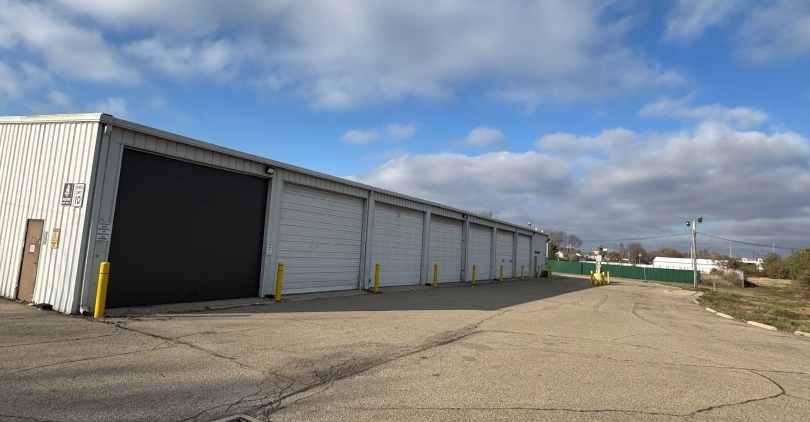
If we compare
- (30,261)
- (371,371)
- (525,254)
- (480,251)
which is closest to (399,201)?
(480,251)

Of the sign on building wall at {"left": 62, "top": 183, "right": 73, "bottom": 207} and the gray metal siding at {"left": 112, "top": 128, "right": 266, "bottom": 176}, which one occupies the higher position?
the gray metal siding at {"left": 112, "top": 128, "right": 266, "bottom": 176}

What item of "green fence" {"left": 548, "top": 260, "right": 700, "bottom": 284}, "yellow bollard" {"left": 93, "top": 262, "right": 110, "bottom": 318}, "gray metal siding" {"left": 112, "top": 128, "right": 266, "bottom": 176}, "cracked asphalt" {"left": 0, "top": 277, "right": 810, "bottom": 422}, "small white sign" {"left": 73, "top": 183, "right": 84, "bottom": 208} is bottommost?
"cracked asphalt" {"left": 0, "top": 277, "right": 810, "bottom": 422}

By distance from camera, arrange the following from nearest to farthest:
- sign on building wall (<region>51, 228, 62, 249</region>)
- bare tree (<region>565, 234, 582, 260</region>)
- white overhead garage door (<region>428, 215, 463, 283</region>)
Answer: sign on building wall (<region>51, 228, 62, 249</region>), white overhead garage door (<region>428, 215, 463, 283</region>), bare tree (<region>565, 234, 582, 260</region>)

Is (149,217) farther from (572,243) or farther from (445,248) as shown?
(572,243)

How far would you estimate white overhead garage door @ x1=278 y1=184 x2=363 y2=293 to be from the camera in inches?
585

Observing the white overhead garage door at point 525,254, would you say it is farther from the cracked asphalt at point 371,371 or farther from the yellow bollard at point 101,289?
the yellow bollard at point 101,289

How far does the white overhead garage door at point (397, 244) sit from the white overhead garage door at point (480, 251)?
625cm

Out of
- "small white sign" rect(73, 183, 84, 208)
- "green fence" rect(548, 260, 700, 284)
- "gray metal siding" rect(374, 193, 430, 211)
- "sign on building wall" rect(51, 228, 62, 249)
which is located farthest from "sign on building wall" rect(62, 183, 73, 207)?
"green fence" rect(548, 260, 700, 284)

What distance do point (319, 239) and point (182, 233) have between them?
5.29 meters

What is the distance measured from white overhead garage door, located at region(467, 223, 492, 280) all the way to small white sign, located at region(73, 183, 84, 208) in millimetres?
20733

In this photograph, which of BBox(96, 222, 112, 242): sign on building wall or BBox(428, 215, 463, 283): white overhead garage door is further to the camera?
BBox(428, 215, 463, 283): white overhead garage door

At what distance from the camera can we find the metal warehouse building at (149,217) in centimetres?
976

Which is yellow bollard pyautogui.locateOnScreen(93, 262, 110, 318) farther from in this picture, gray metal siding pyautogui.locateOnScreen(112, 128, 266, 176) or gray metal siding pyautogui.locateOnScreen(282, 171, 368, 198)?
gray metal siding pyautogui.locateOnScreen(282, 171, 368, 198)

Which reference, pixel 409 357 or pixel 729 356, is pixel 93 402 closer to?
pixel 409 357
